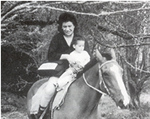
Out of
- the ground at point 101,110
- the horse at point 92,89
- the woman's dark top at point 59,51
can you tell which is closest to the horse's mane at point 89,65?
the horse at point 92,89

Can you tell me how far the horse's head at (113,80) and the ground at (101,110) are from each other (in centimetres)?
84

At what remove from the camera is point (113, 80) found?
142cm

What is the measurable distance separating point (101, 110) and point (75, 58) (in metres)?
0.92

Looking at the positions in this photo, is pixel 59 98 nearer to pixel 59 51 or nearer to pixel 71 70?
pixel 71 70

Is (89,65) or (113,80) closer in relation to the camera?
(113,80)

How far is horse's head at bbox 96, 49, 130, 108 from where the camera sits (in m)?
1.40

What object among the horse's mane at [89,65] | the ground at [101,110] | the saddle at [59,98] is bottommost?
the ground at [101,110]

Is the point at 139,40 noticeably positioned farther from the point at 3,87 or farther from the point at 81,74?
the point at 3,87

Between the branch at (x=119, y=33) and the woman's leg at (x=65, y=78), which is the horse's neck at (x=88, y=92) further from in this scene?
the branch at (x=119, y=33)

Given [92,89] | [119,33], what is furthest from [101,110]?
[92,89]

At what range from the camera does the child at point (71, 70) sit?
1.71m

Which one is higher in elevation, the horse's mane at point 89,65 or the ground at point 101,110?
the horse's mane at point 89,65

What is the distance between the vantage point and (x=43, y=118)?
186 cm

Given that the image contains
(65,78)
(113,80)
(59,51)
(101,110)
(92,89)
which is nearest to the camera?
(113,80)
